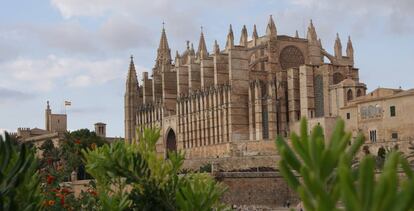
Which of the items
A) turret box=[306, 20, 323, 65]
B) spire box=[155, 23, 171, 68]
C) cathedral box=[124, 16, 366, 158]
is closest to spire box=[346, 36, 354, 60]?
cathedral box=[124, 16, 366, 158]

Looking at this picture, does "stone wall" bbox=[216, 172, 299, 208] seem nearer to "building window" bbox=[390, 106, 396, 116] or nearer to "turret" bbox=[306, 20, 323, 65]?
"building window" bbox=[390, 106, 396, 116]

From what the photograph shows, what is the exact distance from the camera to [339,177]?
2057mm

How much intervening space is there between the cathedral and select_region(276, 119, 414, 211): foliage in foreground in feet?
145

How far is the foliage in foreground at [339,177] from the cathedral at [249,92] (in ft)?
145

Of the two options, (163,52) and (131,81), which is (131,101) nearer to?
(131,81)

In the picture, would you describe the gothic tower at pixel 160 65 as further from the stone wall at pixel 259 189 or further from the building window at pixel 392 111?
the stone wall at pixel 259 189

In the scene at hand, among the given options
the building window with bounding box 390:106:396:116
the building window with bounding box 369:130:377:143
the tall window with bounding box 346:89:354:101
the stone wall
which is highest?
the tall window with bounding box 346:89:354:101

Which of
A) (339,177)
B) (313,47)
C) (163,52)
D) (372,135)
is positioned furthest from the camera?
(163,52)

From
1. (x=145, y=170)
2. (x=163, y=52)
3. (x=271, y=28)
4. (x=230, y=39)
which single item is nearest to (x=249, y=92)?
(x=230, y=39)

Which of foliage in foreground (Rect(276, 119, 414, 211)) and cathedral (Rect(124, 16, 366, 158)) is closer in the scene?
foliage in foreground (Rect(276, 119, 414, 211))

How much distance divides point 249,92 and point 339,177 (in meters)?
52.8

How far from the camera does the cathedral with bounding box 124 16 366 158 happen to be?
2015 inches

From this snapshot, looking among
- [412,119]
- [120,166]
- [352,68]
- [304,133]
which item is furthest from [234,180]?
[304,133]

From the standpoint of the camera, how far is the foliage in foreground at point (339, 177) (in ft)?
6.41
